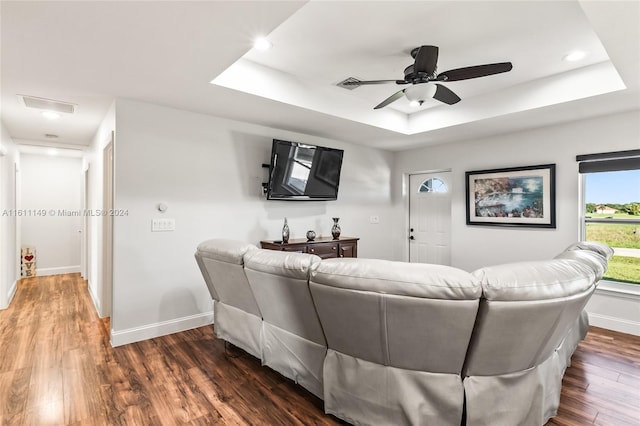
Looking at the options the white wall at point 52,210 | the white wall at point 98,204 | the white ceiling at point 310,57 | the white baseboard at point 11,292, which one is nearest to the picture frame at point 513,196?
the white ceiling at point 310,57

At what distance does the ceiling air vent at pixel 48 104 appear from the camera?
10.5ft

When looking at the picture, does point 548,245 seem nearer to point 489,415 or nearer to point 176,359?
point 489,415

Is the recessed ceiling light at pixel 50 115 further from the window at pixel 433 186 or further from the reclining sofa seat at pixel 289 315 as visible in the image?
the window at pixel 433 186

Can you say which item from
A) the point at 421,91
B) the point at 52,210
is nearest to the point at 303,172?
the point at 421,91

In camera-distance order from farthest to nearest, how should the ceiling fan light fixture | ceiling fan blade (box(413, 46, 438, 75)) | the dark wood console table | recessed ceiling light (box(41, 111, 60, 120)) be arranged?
the dark wood console table < recessed ceiling light (box(41, 111, 60, 120)) < the ceiling fan light fixture < ceiling fan blade (box(413, 46, 438, 75))

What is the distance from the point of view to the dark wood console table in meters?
3.85

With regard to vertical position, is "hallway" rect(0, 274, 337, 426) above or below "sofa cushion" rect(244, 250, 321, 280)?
below

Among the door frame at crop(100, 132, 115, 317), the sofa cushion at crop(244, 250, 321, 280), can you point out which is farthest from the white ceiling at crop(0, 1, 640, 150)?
the sofa cushion at crop(244, 250, 321, 280)

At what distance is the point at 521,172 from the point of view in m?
4.26

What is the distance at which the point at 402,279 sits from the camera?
1.54 m

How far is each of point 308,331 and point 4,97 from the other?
372 cm

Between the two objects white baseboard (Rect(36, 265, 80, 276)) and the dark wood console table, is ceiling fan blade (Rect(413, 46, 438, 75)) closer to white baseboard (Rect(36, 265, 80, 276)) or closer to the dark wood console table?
the dark wood console table

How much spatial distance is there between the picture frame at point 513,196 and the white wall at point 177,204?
2651mm

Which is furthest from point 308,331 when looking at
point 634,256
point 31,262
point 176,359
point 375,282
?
point 31,262
